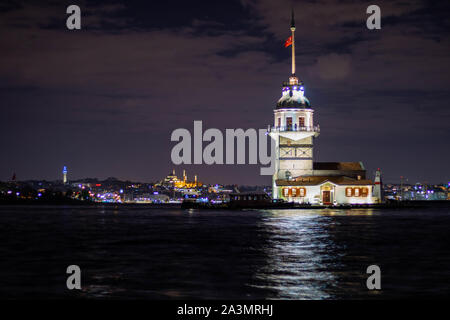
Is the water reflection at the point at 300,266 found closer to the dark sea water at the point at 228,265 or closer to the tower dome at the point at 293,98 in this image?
the dark sea water at the point at 228,265

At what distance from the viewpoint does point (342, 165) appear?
112 metres

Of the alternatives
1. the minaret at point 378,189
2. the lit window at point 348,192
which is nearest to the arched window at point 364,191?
the lit window at point 348,192

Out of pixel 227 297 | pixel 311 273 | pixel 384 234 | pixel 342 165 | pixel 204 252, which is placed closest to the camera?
pixel 227 297

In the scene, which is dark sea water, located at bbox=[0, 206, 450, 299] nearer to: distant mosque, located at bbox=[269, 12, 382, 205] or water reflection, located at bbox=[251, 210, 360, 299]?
water reflection, located at bbox=[251, 210, 360, 299]

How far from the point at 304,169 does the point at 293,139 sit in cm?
570

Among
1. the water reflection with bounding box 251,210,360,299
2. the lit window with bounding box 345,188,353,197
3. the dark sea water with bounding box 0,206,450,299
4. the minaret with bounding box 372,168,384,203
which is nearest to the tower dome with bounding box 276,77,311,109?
the lit window with bounding box 345,188,353,197

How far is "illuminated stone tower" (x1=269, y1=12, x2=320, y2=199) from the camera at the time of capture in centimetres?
10769

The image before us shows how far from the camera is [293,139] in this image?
107875 mm

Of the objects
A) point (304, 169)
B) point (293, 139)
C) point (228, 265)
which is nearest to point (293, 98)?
point (293, 139)

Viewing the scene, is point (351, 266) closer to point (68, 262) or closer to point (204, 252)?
point (204, 252)

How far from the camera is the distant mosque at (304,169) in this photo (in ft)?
346
